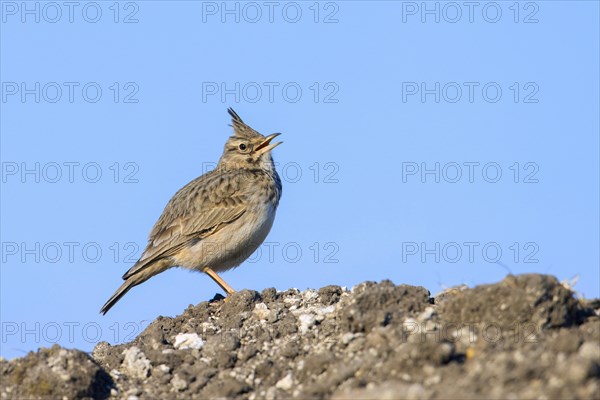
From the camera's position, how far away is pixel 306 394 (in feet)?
26.8

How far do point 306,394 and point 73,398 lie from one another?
237 cm

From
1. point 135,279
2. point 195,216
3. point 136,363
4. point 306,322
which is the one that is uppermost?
point 195,216

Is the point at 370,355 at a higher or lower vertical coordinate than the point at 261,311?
lower

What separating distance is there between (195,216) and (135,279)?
133 centimetres

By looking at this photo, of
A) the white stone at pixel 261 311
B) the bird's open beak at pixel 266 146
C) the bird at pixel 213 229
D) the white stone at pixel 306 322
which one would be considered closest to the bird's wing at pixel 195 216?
the bird at pixel 213 229

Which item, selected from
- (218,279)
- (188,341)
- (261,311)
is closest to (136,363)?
(188,341)

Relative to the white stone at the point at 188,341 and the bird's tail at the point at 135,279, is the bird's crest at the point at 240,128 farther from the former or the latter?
the white stone at the point at 188,341

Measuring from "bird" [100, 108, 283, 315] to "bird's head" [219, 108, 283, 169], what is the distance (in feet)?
1.09

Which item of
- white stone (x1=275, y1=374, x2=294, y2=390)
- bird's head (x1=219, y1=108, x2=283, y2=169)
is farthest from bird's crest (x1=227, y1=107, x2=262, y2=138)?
white stone (x1=275, y1=374, x2=294, y2=390)

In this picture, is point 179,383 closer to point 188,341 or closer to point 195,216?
point 188,341

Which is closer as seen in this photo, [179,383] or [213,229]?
[179,383]

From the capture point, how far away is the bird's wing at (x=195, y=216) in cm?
1435

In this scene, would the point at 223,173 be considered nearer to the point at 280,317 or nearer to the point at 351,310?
the point at 280,317

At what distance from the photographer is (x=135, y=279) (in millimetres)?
14297
